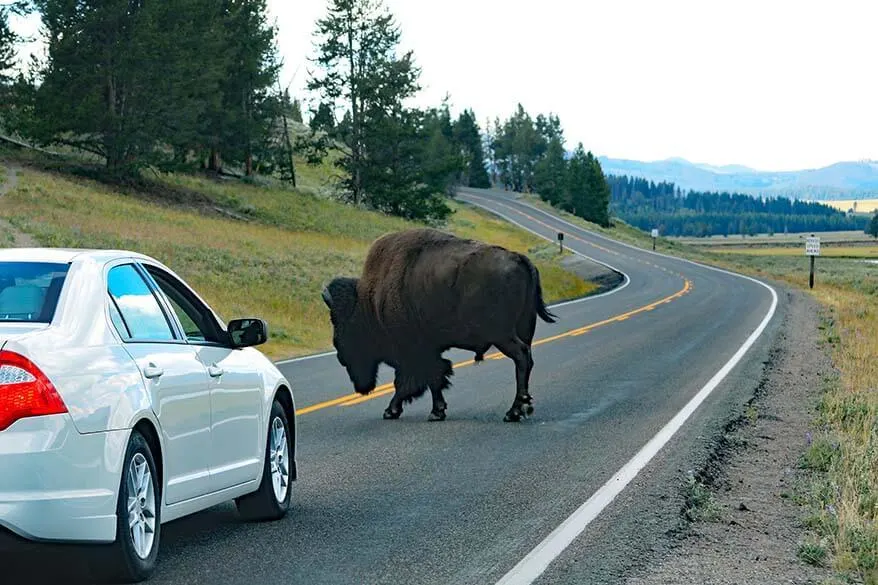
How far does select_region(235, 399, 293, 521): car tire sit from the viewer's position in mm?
8211

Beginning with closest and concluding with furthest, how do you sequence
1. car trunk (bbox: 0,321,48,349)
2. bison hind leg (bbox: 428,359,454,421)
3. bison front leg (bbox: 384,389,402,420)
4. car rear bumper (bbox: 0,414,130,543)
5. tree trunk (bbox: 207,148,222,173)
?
car rear bumper (bbox: 0,414,130,543), car trunk (bbox: 0,321,48,349), bison hind leg (bbox: 428,359,454,421), bison front leg (bbox: 384,389,402,420), tree trunk (bbox: 207,148,222,173)

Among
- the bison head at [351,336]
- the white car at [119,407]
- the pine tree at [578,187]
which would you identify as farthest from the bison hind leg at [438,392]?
the pine tree at [578,187]

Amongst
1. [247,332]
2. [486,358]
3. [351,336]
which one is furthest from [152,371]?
[486,358]

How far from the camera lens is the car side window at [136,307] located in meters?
6.72

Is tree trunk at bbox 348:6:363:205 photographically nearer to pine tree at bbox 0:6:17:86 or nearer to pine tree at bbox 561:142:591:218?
pine tree at bbox 0:6:17:86

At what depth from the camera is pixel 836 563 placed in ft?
23.5

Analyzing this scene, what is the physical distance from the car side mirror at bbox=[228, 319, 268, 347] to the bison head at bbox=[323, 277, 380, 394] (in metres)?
6.37

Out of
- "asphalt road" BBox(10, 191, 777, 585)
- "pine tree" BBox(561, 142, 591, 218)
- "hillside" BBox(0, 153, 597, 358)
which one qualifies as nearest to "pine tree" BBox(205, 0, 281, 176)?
"hillside" BBox(0, 153, 597, 358)

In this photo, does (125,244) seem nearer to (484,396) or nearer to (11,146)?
(484,396)

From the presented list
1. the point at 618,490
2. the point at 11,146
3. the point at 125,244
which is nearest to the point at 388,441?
the point at 618,490

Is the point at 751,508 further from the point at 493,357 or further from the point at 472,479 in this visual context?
the point at 493,357

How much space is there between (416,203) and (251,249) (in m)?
37.5

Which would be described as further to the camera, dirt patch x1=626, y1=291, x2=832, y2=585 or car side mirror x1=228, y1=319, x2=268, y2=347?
car side mirror x1=228, y1=319, x2=268, y2=347

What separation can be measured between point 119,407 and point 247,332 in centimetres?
180
